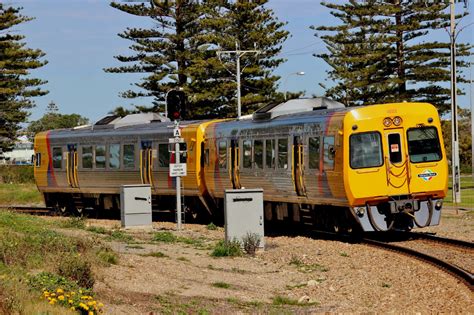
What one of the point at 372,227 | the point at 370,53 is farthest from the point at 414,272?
the point at 370,53

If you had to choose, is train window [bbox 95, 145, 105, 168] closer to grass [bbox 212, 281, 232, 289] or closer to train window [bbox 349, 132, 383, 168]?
train window [bbox 349, 132, 383, 168]

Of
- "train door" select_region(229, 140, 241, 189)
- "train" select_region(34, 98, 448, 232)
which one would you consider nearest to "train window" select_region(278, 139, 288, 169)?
"train" select_region(34, 98, 448, 232)

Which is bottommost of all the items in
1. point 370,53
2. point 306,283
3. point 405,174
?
point 306,283

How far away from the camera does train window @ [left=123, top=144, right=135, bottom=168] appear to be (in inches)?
1303

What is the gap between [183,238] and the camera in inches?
936

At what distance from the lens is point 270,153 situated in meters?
26.1

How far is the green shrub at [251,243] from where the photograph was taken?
67.8 feet

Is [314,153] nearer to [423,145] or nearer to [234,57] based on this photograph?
[423,145]

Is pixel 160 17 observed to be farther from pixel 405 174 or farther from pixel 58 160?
pixel 405 174

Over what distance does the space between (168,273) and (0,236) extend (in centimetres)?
274

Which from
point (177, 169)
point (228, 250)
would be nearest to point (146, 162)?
point (177, 169)

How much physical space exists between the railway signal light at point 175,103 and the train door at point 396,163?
5685 mm

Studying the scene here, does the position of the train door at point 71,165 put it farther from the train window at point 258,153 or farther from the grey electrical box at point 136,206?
the train window at point 258,153

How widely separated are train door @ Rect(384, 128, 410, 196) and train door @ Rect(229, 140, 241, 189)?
6.51 metres
